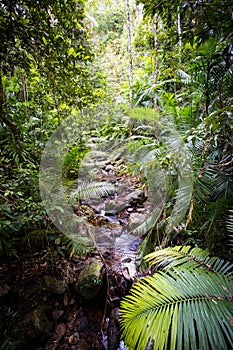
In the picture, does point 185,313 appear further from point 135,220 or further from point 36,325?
point 135,220

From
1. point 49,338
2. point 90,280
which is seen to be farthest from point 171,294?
point 49,338

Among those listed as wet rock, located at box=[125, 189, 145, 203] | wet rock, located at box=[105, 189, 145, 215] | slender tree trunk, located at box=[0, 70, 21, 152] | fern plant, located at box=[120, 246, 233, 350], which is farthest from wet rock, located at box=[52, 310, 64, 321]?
wet rock, located at box=[125, 189, 145, 203]

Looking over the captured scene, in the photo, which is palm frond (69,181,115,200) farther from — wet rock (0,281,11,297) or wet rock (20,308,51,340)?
wet rock (20,308,51,340)

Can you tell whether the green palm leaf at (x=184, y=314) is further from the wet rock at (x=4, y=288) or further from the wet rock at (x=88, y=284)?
the wet rock at (x=4, y=288)

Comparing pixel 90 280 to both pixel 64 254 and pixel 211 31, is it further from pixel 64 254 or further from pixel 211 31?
pixel 211 31

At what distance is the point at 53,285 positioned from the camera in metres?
2.03

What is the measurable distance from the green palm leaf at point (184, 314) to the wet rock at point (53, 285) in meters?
1.12

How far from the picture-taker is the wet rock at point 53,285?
2.01 metres

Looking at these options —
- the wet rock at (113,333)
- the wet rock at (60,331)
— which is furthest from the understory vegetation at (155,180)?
the wet rock at (60,331)

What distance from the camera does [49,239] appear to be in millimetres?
2207

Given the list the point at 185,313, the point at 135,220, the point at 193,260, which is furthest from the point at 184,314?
the point at 135,220

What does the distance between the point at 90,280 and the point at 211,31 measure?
2.34 metres

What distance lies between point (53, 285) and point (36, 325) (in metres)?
0.33

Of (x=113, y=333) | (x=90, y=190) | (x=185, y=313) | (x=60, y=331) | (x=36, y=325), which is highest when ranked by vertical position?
(x=185, y=313)
